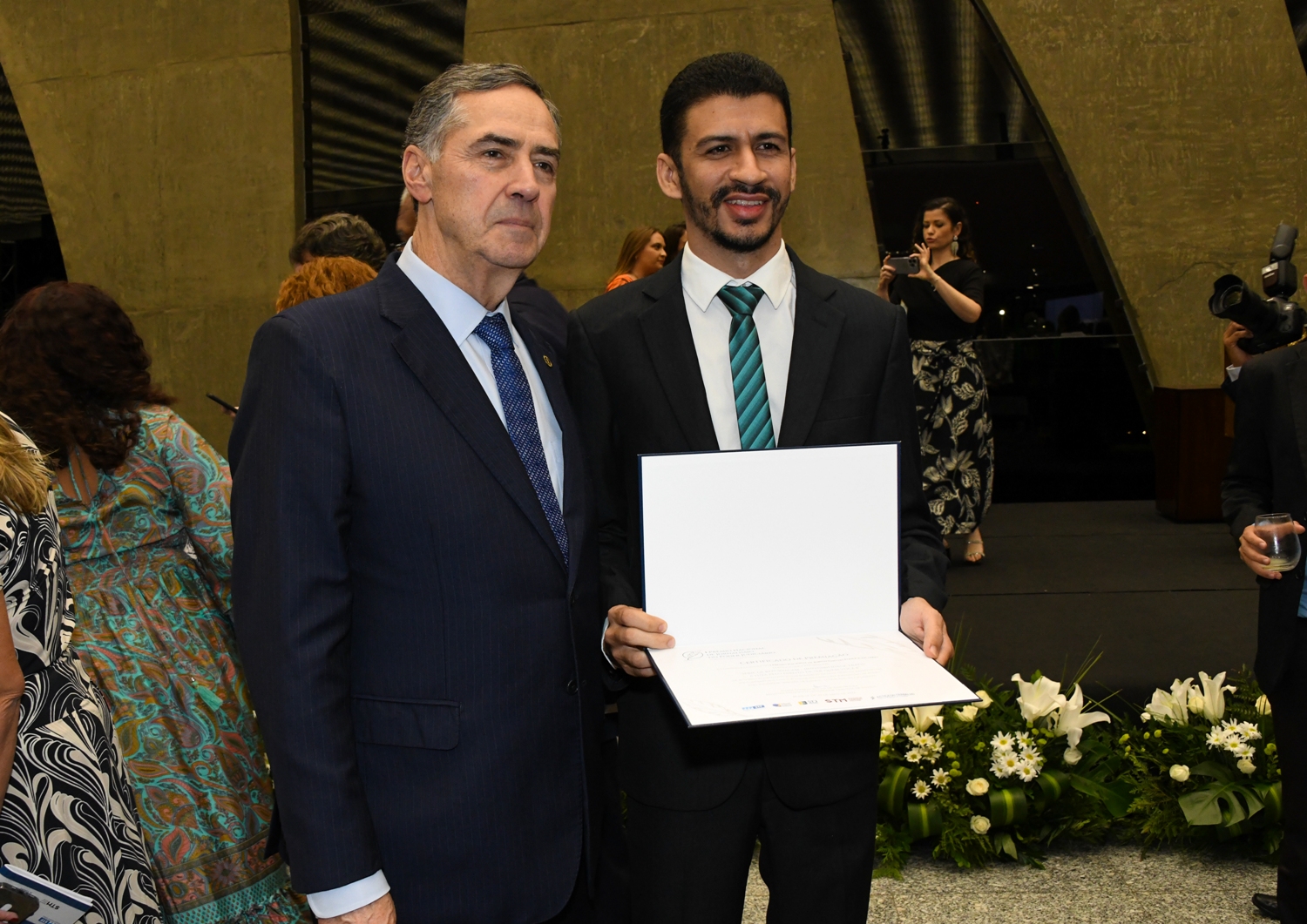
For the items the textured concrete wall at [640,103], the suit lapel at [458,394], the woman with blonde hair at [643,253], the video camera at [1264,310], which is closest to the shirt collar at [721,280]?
the suit lapel at [458,394]

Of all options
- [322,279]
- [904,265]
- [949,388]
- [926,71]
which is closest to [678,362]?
[322,279]

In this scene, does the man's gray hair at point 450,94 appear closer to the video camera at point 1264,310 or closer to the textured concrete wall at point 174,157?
the video camera at point 1264,310

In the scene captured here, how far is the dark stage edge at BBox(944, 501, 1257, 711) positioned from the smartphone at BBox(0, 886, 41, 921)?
3.06 metres

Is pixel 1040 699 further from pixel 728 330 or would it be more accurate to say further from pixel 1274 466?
pixel 728 330

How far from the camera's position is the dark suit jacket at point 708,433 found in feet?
5.34

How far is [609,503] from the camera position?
1720 mm

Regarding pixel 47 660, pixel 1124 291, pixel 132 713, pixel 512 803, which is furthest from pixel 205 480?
pixel 1124 291

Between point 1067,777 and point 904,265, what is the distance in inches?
101

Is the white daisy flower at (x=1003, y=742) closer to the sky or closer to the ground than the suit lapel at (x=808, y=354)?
closer to the ground

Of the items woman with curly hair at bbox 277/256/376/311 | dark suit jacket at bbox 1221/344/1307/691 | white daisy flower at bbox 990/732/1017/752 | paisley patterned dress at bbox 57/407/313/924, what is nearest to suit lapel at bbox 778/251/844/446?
dark suit jacket at bbox 1221/344/1307/691

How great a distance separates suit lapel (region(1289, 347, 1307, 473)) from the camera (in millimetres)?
2381

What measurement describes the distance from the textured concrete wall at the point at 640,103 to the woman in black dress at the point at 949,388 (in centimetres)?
140

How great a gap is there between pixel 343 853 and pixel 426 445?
20.0 inches

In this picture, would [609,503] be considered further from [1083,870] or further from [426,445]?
[1083,870]
